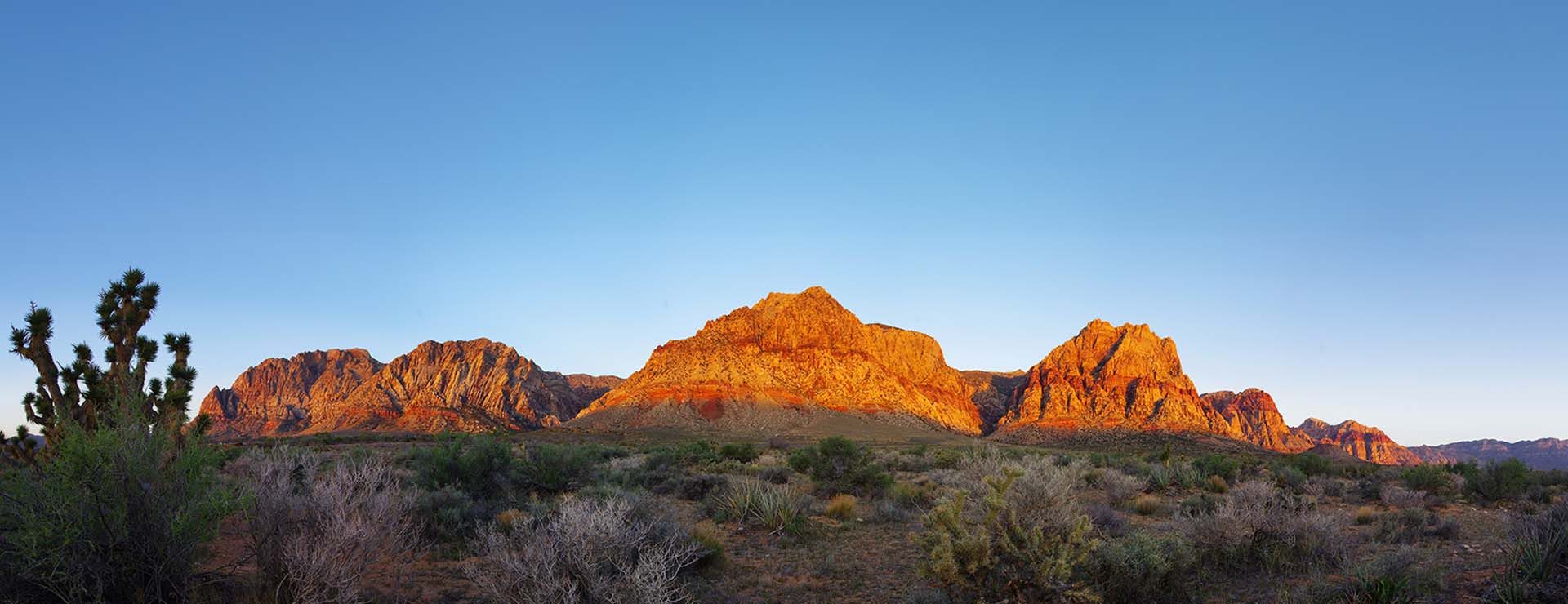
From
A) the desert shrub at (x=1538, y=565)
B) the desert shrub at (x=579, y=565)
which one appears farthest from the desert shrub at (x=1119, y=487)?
the desert shrub at (x=579, y=565)

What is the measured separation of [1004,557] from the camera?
22.3ft

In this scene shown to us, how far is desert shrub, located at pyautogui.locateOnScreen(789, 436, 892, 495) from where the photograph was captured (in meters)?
17.6

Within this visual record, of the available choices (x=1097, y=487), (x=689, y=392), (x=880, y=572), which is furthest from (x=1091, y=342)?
(x=880, y=572)

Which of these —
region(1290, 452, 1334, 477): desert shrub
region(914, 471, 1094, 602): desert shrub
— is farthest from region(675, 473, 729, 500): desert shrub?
region(1290, 452, 1334, 477): desert shrub

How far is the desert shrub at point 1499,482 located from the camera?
58.0ft

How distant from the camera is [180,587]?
6.35m

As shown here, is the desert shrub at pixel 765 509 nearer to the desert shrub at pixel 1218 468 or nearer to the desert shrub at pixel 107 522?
the desert shrub at pixel 107 522

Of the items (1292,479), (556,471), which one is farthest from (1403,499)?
(556,471)

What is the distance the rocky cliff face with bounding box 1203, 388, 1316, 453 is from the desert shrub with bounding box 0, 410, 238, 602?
119073 millimetres

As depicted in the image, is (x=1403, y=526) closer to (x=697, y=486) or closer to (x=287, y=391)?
(x=697, y=486)

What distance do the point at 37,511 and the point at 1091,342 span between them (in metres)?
128

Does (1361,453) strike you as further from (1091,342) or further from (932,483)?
(932,483)

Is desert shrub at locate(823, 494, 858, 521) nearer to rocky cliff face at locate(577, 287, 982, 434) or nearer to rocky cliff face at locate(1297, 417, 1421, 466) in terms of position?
rocky cliff face at locate(577, 287, 982, 434)

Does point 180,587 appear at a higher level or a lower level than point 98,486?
lower
